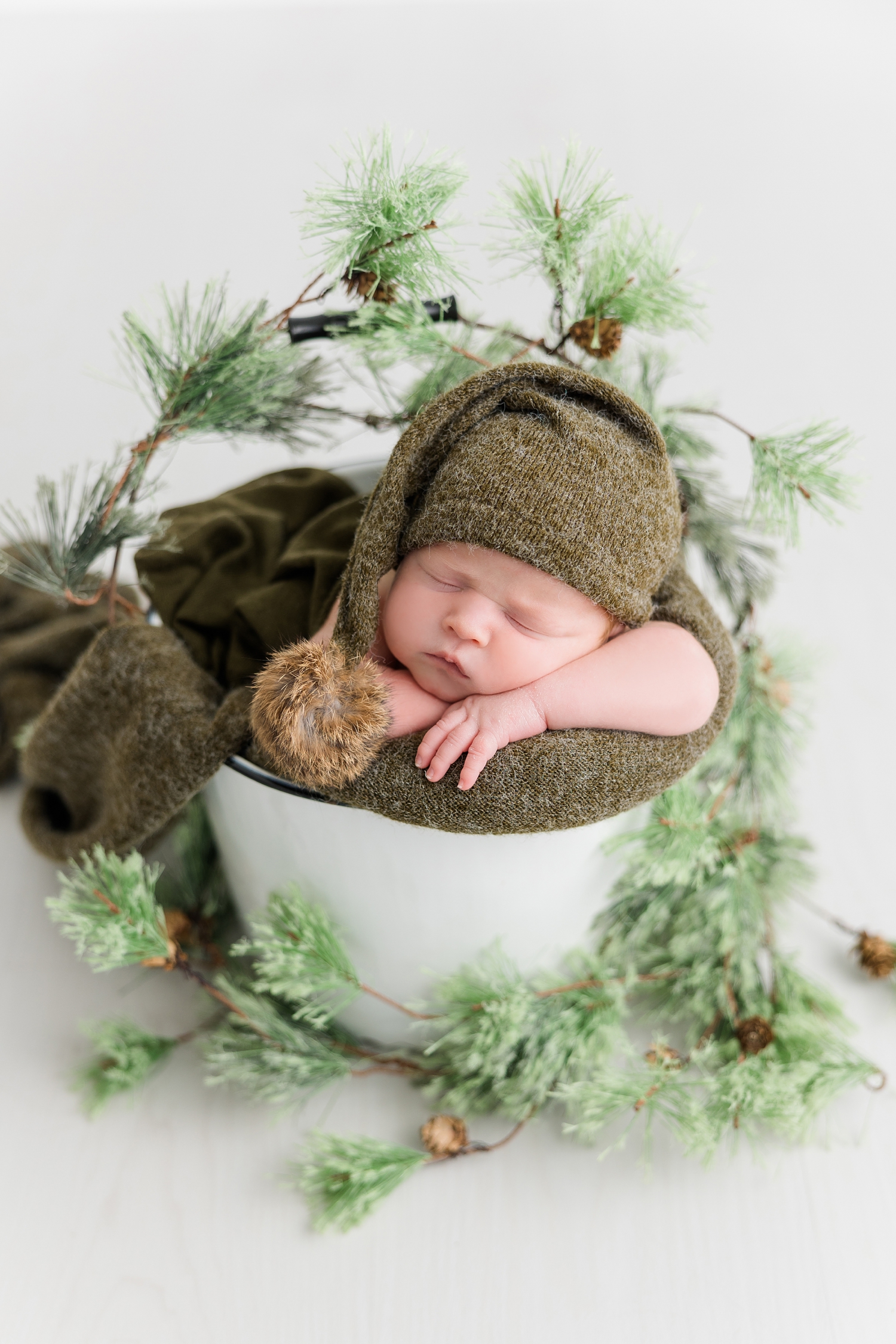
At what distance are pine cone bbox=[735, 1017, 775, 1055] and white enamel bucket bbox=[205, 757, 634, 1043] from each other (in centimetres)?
15

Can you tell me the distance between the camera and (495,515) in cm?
64

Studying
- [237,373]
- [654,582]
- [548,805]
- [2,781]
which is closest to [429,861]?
[548,805]

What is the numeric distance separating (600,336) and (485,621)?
10.5 inches

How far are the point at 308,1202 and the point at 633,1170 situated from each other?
0.24 metres

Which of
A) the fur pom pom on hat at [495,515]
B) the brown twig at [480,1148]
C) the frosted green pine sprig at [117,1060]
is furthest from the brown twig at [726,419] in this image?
the frosted green pine sprig at [117,1060]

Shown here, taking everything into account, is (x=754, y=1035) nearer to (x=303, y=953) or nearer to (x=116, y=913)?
(x=303, y=953)

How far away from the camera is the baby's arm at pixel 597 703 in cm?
65

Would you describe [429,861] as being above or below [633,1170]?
above

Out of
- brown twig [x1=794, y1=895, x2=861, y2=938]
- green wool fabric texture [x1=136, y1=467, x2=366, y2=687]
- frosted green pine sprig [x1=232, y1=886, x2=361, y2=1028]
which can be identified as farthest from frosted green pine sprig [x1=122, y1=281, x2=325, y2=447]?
brown twig [x1=794, y1=895, x2=861, y2=938]

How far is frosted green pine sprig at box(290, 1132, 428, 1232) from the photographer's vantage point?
0.77 metres

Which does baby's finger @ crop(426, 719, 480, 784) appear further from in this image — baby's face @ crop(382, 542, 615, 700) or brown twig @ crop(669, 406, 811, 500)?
brown twig @ crop(669, 406, 811, 500)

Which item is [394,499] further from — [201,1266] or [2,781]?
[2,781]

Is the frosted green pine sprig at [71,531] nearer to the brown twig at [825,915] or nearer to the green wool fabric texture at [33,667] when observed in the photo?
the green wool fabric texture at [33,667]

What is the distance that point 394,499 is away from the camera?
668 millimetres
